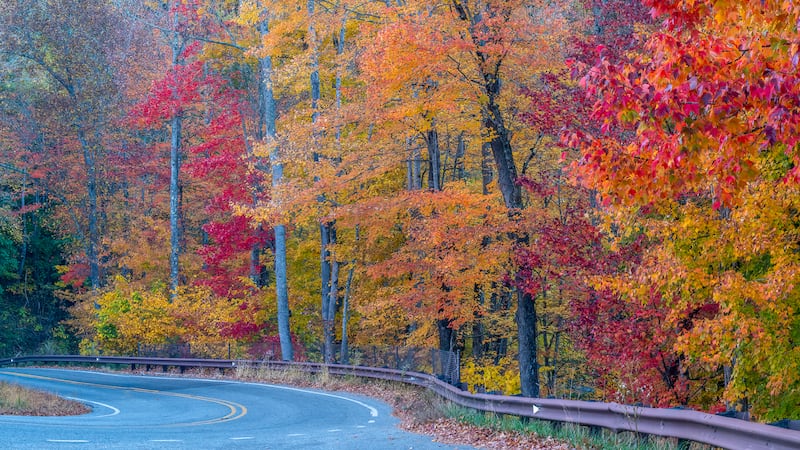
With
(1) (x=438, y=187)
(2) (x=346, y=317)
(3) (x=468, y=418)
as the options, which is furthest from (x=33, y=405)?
(2) (x=346, y=317)

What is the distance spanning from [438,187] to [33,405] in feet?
46.1

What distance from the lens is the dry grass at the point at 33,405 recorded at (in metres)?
16.1

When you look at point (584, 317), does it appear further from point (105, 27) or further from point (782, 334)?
point (105, 27)

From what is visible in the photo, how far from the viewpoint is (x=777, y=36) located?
690 centimetres

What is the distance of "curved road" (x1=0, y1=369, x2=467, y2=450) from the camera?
11336 millimetres

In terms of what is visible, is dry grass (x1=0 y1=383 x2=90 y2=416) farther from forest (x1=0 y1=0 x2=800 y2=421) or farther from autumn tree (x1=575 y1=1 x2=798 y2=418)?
autumn tree (x1=575 y1=1 x2=798 y2=418)

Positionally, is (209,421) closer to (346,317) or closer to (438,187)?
(438,187)

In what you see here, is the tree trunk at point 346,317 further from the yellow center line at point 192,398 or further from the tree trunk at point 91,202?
the tree trunk at point 91,202

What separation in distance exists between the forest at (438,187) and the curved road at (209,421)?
449 centimetres

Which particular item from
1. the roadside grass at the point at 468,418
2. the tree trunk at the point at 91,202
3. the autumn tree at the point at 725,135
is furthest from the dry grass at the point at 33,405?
the tree trunk at the point at 91,202

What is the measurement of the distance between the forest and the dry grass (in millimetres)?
9409

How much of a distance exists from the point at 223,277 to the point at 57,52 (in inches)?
650

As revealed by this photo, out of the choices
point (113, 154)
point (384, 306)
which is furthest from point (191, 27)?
point (384, 306)

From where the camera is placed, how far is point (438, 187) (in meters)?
26.1
